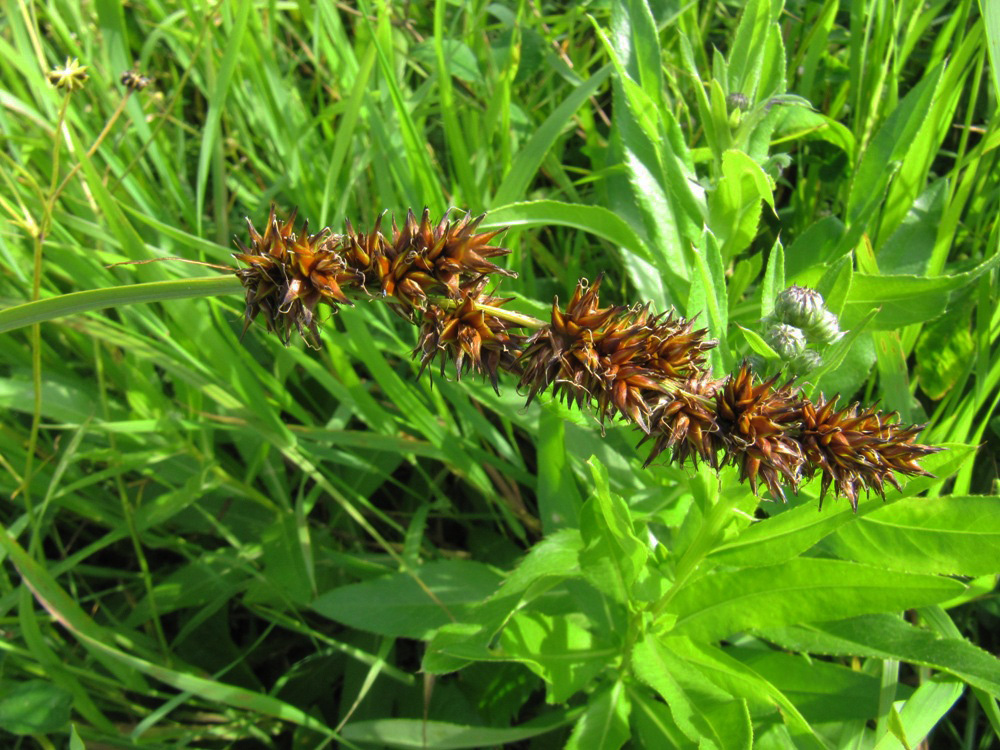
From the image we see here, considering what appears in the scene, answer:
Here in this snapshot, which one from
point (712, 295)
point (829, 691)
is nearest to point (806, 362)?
point (712, 295)

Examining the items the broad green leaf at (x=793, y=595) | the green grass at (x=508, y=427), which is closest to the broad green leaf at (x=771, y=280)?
the green grass at (x=508, y=427)

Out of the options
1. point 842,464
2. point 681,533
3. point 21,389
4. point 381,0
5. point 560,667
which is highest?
point 381,0

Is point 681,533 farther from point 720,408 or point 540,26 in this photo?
point 540,26

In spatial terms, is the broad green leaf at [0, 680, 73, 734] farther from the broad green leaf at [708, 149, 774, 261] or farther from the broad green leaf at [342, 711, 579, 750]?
the broad green leaf at [708, 149, 774, 261]

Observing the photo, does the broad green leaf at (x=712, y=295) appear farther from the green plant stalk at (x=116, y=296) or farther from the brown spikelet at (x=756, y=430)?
the green plant stalk at (x=116, y=296)

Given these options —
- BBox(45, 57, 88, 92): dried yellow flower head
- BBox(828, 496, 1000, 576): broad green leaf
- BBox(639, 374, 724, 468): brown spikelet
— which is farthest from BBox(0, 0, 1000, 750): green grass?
BBox(639, 374, 724, 468): brown spikelet

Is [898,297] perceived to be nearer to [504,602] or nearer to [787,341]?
[787,341]

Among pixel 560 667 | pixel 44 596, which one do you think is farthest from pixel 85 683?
pixel 560 667
